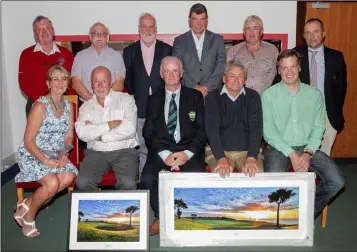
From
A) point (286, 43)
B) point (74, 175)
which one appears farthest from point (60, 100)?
point (286, 43)

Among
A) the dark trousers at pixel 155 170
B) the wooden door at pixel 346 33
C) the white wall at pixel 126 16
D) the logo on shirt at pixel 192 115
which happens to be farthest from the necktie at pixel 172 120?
the wooden door at pixel 346 33

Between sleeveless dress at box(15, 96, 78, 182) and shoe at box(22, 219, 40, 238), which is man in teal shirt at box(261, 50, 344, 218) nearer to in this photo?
sleeveless dress at box(15, 96, 78, 182)

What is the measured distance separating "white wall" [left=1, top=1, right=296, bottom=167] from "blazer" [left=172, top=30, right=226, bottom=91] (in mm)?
987

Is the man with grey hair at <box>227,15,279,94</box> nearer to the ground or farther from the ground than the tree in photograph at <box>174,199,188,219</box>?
farther from the ground

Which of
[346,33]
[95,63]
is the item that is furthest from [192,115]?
[346,33]

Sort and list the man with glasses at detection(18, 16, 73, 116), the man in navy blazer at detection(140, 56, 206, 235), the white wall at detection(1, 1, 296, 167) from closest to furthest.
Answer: the man in navy blazer at detection(140, 56, 206, 235)
the man with glasses at detection(18, 16, 73, 116)
the white wall at detection(1, 1, 296, 167)

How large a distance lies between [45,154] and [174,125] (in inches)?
43.6

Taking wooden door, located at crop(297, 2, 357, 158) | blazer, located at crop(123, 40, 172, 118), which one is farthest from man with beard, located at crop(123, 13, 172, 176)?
wooden door, located at crop(297, 2, 357, 158)

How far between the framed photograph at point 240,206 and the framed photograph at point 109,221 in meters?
0.19

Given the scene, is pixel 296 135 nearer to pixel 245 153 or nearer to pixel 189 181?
pixel 245 153

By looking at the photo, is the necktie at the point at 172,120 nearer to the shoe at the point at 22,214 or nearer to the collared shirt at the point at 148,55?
the collared shirt at the point at 148,55

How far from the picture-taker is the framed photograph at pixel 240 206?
3.07 meters

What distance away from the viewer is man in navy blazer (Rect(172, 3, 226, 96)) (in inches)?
154

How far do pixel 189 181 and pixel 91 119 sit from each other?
1.04 meters
